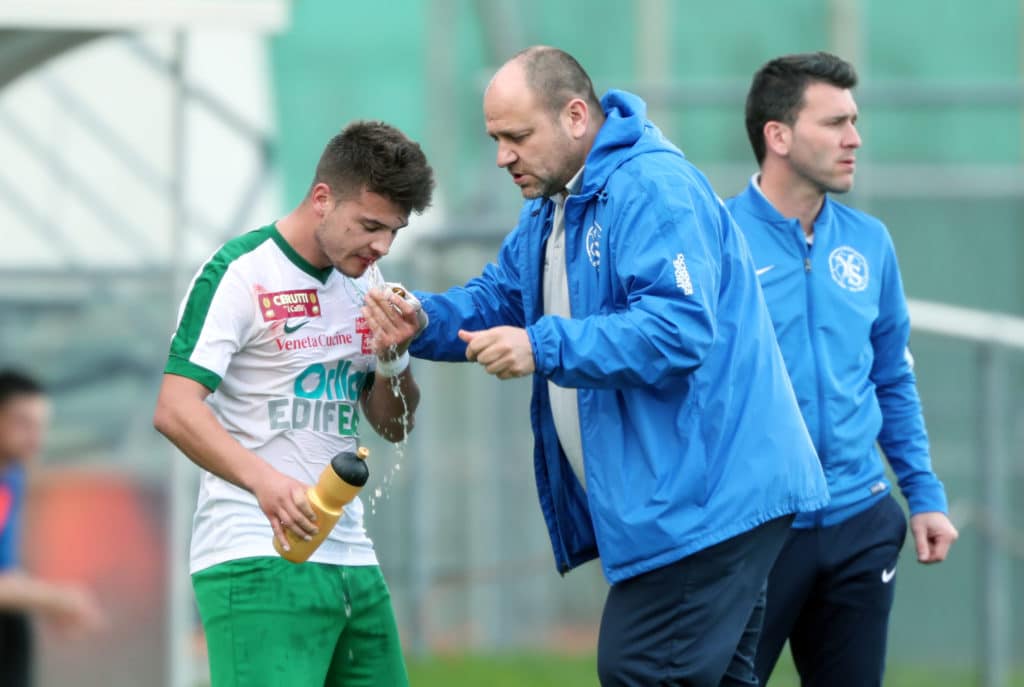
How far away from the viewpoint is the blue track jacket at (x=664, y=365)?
4.56 m

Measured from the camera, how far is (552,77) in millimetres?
4883

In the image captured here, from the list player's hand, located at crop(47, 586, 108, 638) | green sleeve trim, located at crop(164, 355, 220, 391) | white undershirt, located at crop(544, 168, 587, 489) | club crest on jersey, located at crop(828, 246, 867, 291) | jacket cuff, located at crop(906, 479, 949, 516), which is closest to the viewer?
green sleeve trim, located at crop(164, 355, 220, 391)

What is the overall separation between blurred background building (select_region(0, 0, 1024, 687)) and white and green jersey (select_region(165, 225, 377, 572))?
3326 millimetres

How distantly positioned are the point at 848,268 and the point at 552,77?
1344 mm

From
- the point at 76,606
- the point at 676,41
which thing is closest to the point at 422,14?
the point at 676,41

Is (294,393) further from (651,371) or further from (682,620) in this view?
(682,620)

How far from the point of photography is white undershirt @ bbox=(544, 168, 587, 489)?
4.98 metres

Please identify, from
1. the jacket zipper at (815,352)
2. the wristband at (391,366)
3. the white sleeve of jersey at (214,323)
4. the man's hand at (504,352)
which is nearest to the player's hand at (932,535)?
the jacket zipper at (815,352)

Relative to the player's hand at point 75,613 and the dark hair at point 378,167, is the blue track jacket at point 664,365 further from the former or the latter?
the player's hand at point 75,613

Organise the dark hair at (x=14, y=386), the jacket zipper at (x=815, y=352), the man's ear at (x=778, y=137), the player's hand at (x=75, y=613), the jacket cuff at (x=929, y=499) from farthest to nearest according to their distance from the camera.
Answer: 1. the player's hand at (x=75, y=613)
2. the dark hair at (x=14, y=386)
3. the jacket cuff at (x=929, y=499)
4. the man's ear at (x=778, y=137)
5. the jacket zipper at (x=815, y=352)

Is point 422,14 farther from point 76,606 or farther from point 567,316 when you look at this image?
point 567,316

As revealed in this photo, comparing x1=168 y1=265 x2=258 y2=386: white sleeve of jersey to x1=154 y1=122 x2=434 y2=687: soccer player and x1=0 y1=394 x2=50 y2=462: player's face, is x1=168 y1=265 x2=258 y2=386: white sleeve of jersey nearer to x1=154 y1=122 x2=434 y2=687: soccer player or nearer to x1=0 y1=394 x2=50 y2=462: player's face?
x1=154 y1=122 x2=434 y2=687: soccer player

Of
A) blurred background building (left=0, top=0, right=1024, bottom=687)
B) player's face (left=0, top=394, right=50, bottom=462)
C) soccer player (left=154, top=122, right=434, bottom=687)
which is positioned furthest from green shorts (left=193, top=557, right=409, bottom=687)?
blurred background building (left=0, top=0, right=1024, bottom=687)

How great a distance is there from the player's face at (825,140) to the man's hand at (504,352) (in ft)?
5.20
